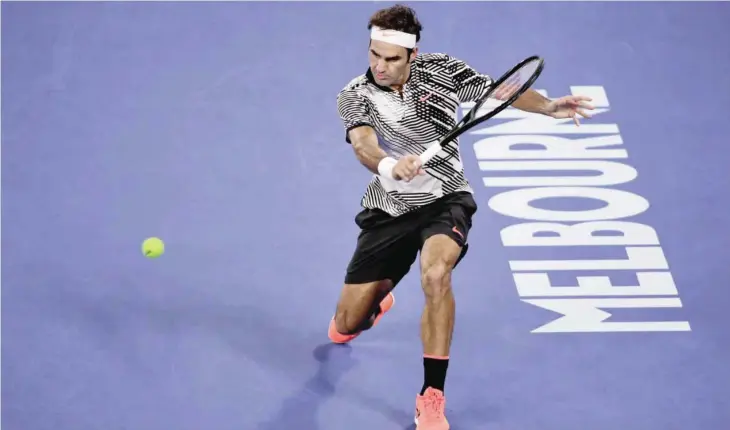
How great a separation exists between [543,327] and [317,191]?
6.40 ft

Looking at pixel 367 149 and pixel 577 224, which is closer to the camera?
pixel 367 149

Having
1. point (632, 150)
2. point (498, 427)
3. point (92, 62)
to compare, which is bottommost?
point (498, 427)

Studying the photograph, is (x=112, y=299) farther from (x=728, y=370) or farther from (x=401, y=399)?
(x=728, y=370)

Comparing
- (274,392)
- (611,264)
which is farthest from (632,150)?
(274,392)

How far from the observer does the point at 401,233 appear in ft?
22.4

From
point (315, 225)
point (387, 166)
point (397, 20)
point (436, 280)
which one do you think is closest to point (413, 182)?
point (436, 280)

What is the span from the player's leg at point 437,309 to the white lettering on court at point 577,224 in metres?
1.02

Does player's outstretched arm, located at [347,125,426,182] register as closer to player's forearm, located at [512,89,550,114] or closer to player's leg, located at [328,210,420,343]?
player's leg, located at [328,210,420,343]

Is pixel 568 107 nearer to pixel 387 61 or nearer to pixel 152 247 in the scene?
pixel 387 61

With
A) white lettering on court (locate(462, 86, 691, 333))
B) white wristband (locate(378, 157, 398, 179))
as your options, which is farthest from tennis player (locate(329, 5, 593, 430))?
A: white lettering on court (locate(462, 86, 691, 333))

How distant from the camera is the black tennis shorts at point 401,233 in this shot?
6.67 metres

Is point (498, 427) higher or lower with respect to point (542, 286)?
lower

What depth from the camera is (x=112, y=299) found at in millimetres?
7539

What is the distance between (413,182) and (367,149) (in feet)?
1.64
